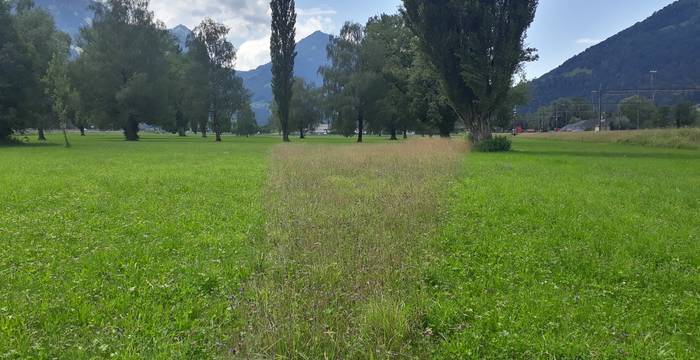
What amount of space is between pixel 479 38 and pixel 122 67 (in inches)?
1563

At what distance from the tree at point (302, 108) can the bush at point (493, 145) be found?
61339mm

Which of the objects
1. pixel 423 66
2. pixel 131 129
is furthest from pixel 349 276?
pixel 131 129

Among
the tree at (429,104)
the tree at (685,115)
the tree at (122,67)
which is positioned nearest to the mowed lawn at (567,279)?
the tree at (429,104)

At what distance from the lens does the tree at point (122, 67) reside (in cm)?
4925

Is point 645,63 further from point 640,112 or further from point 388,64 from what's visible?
point 388,64

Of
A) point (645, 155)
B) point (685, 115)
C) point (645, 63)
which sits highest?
point (645, 63)

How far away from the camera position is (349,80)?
56875 mm

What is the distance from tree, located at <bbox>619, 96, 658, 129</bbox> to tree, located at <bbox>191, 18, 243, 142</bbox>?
77.5 meters

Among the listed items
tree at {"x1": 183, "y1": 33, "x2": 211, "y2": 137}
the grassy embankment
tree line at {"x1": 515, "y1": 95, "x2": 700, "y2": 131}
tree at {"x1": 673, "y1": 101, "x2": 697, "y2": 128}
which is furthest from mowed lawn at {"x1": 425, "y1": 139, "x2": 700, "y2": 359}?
tree at {"x1": 673, "y1": 101, "x2": 697, "y2": 128}

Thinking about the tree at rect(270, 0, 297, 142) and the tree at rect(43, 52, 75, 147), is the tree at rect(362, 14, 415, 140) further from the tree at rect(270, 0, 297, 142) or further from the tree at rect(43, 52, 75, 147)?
the tree at rect(43, 52, 75, 147)

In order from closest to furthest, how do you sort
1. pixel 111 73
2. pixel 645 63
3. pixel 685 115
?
pixel 111 73 → pixel 685 115 → pixel 645 63

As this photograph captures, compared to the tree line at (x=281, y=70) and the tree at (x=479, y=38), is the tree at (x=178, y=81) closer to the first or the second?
the tree line at (x=281, y=70)

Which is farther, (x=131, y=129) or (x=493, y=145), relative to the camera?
(x=131, y=129)

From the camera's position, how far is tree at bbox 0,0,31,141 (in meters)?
34.4
